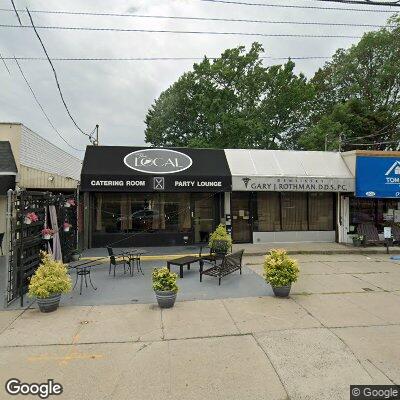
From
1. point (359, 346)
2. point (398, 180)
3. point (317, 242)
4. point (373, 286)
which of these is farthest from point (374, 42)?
point (359, 346)

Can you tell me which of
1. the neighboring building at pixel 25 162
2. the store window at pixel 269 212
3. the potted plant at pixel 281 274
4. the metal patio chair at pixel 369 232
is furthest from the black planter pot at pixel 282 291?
the metal patio chair at pixel 369 232

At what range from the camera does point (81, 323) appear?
20.8 ft

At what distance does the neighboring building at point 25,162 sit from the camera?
1010 centimetres

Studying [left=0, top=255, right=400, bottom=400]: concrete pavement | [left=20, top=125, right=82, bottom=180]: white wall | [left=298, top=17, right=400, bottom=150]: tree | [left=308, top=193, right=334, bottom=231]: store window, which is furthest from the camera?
[left=298, top=17, right=400, bottom=150]: tree

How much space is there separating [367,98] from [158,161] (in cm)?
2854

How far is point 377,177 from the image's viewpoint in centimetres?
1483

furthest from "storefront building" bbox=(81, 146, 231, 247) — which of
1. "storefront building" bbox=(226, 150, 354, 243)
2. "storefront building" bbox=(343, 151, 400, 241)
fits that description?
"storefront building" bbox=(343, 151, 400, 241)

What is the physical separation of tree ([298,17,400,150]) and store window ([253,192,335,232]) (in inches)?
655

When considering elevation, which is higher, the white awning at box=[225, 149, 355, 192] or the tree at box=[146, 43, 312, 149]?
the tree at box=[146, 43, 312, 149]

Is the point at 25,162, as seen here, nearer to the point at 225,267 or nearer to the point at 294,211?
the point at 225,267

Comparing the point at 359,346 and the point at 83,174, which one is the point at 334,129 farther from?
the point at 359,346

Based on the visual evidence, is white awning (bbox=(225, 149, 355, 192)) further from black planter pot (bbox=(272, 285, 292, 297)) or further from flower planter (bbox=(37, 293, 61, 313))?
flower planter (bbox=(37, 293, 61, 313))

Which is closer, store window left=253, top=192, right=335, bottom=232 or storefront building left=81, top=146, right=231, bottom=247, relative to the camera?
storefront building left=81, top=146, right=231, bottom=247

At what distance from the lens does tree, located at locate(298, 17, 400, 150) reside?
31.2 meters
